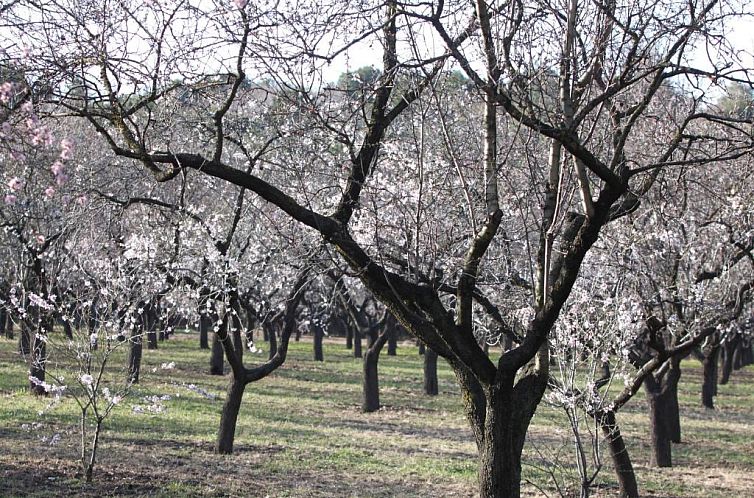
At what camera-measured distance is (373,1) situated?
5.34m

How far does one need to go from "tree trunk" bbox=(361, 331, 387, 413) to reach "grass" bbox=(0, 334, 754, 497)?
325 mm

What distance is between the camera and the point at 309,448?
41.7ft

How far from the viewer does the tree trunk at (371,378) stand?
18375mm

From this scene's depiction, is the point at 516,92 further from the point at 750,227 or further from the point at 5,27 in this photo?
the point at 750,227

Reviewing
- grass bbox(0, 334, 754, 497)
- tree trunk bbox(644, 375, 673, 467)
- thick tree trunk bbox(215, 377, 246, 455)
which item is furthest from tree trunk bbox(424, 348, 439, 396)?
thick tree trunk bbox(215, 377, 246, 455)

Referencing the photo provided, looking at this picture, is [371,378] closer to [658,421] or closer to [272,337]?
[272,337]

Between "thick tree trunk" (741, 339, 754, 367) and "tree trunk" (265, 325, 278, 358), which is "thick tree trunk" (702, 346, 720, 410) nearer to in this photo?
"tree trunk" (265, 325, 278, 358)

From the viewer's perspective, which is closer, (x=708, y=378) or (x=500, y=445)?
(x=500, y=445)

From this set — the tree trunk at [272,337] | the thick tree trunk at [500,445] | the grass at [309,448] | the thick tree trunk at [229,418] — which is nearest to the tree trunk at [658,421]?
the grass at [309,448]

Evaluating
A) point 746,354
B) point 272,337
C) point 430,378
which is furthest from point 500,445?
point 746,354

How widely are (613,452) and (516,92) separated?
600 cm

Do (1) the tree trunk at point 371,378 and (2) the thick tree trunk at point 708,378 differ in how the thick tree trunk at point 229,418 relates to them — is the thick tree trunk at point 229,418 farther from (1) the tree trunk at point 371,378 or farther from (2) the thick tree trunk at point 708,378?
(2) the thick tree trunk at point 708,378

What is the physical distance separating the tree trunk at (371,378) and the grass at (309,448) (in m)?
0.32

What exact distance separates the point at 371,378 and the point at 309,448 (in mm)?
5877
